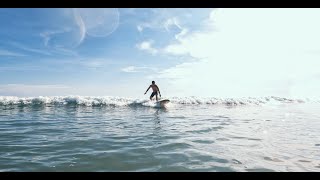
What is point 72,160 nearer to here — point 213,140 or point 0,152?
point 0,152

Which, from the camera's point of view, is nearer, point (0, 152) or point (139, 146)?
point (0, 152)

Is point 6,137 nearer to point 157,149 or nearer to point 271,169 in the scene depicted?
point 157,149

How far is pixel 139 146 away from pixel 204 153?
170 centimetres

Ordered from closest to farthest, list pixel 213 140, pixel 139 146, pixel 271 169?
pixel 271 169
pixel 139 146
pixel 213 140

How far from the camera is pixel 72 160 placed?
627cm

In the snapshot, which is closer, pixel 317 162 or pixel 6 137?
pixel 317 162

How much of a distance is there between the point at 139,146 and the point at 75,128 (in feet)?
13.5

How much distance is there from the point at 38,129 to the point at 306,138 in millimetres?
8775

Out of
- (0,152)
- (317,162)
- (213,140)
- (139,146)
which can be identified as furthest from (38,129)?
(317,162)

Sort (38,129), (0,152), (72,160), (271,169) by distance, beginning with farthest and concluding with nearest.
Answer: (38,129) < (0,152) < (72,160) < (271,169)

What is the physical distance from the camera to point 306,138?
9.28 m
